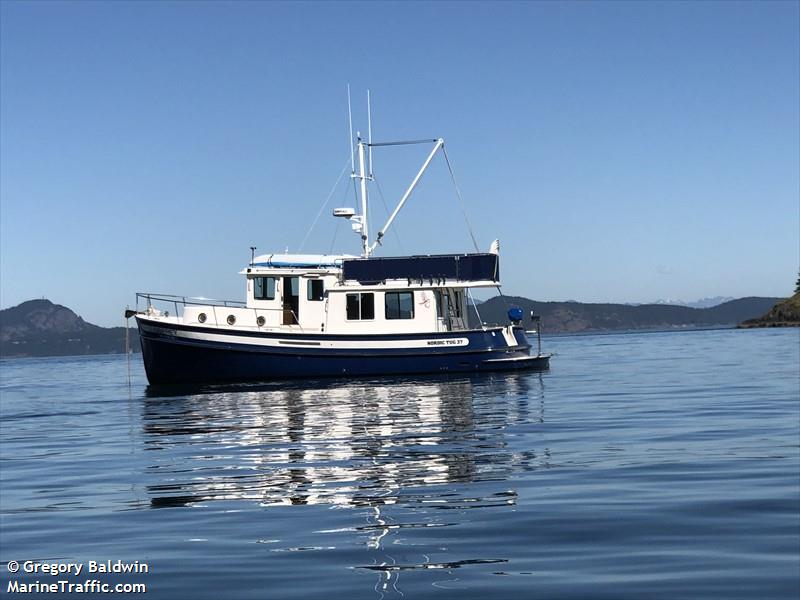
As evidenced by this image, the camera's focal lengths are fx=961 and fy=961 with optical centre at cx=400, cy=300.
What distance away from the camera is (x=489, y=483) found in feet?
37.4

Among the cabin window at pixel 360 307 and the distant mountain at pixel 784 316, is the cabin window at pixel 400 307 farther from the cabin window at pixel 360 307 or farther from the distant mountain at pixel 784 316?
the distant mountain at pixel 784 316

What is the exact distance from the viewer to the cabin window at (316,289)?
39469 mm

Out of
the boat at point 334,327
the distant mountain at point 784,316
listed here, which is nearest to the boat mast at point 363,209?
the boat at point 334,327

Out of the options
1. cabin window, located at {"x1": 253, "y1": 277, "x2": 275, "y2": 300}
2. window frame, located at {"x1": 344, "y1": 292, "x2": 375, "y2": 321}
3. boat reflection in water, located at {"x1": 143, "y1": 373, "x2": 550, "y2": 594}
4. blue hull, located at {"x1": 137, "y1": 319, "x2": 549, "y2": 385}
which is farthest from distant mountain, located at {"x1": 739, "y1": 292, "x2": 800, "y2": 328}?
boat reflection in water, located at {"x1": 143, "y1": 373, "x2": 550, "y2": 594}

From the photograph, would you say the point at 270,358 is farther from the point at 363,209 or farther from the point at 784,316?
the point at 784,316

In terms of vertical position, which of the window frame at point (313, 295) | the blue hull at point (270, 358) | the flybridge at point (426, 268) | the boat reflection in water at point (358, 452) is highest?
the flybridge at point (426, 268)

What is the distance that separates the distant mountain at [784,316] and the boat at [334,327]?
13492cm

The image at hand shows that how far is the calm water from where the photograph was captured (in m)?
7.13

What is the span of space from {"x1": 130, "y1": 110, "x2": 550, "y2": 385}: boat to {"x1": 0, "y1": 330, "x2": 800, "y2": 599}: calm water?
14.8 metres

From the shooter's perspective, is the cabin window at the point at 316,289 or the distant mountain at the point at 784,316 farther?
the distant mountain at the point at 784,316

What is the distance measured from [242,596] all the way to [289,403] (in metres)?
20.6

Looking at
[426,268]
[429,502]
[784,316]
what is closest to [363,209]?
[426,268]

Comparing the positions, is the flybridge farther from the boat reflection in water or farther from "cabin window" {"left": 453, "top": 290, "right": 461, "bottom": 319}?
the boat reflection in water

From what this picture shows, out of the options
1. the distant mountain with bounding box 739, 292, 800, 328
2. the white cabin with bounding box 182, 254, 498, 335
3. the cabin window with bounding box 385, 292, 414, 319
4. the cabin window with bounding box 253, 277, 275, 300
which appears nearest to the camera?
the white cabin with bounding box 182, 254, 498, 335
